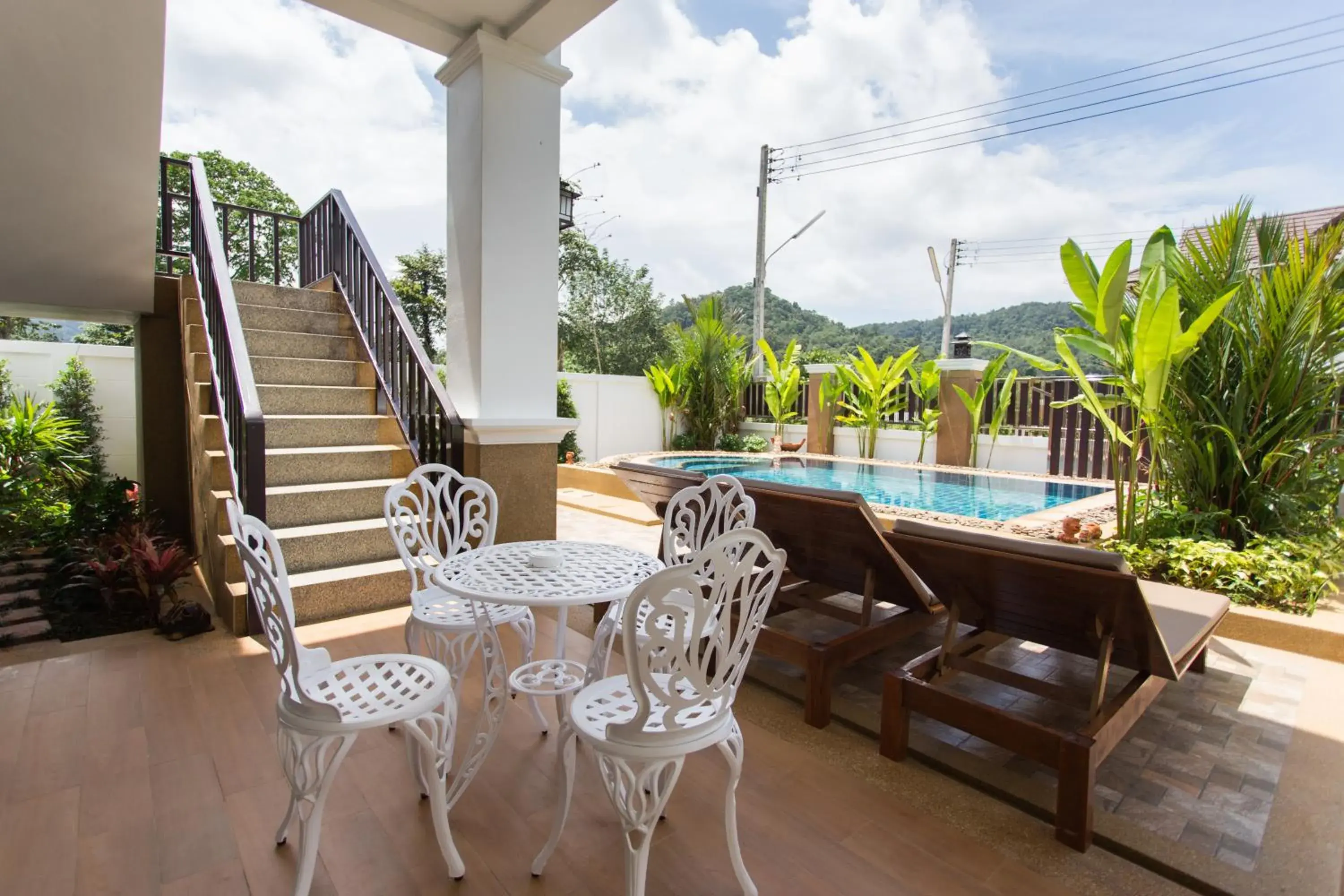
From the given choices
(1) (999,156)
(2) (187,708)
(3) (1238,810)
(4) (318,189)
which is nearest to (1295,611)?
(3) (1238,810)

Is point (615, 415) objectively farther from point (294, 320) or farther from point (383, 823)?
point (383, 823)

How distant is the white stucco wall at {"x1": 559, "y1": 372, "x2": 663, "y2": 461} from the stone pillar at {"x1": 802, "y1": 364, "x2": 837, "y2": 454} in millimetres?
2697

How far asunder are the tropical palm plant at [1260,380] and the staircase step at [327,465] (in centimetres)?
517

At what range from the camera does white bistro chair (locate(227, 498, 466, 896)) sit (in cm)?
146

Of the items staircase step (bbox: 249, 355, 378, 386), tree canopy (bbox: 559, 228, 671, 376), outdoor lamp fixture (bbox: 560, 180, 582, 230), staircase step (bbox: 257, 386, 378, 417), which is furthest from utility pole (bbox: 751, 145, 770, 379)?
staircase step (bbox: 257, 386, 378, 417)

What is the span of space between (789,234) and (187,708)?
1444 cm

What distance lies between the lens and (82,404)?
666 centimetres

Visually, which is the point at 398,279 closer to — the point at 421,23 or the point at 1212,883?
the point at 421,23

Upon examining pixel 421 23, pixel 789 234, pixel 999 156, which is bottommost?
pixel 421 23

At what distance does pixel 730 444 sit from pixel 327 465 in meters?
8.02

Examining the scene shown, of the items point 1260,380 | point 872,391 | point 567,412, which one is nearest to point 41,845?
point 1260,380

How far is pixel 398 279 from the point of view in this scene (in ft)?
52.0

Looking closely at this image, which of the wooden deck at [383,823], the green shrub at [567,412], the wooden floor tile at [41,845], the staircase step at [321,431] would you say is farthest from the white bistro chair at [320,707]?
the green shrub at [567,412]

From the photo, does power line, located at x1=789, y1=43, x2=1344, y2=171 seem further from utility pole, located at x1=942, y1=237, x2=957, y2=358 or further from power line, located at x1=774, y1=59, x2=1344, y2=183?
utility pole, located at x1=942, y1=237, x2=957, y2=358
